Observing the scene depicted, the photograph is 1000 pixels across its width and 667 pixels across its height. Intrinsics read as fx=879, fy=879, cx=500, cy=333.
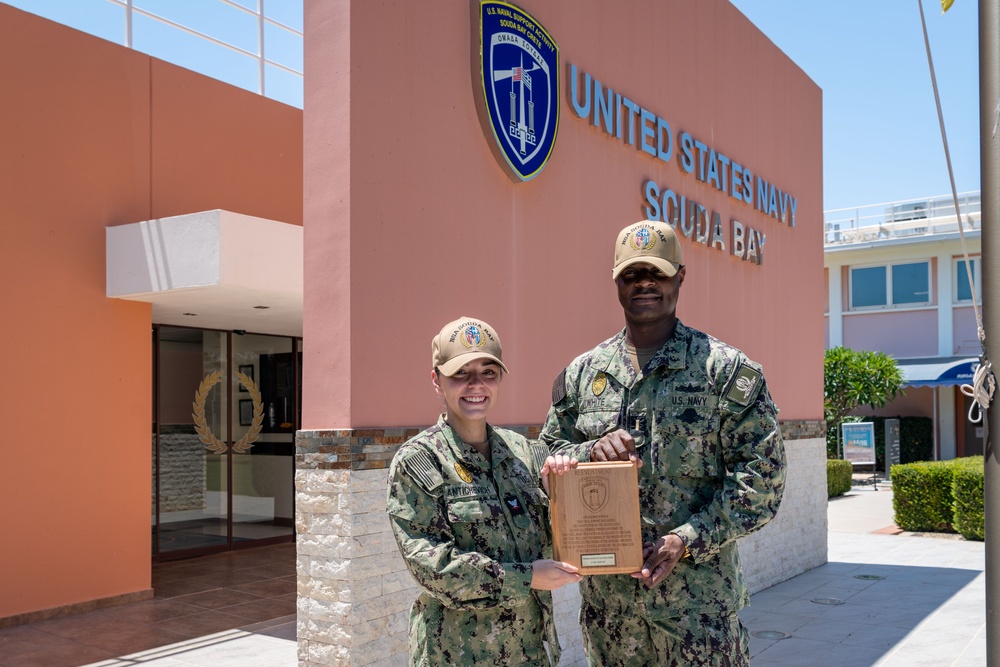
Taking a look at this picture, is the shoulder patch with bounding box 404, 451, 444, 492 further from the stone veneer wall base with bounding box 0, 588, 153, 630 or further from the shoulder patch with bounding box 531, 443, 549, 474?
the stone veneer wall base with bounding box 0, 588, 153, 630

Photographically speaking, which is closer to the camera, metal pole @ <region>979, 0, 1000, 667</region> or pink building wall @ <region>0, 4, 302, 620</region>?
metal pole @ <region>979, 0, 1000, 667</region>

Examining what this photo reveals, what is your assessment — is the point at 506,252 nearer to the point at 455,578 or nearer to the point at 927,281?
the point at 455,578

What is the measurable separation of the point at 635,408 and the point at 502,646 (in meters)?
0.83

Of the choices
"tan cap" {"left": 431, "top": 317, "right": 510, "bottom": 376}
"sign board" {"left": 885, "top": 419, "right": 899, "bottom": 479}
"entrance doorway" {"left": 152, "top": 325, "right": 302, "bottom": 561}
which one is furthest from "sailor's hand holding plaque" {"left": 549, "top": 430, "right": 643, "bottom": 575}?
"sign board" {"left": 885, "top": 419, "right": 899, "bottom": 479}

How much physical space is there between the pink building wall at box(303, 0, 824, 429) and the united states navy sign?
0.09 metres

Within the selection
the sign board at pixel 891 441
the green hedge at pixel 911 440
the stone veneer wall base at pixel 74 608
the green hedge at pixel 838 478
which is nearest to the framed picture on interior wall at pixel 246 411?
the stone veneer wall base at pixel 74 608

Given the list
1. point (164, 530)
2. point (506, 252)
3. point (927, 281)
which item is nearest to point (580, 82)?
point (506, 252)

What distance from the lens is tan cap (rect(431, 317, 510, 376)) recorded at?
2500mm

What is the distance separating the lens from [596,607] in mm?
2805

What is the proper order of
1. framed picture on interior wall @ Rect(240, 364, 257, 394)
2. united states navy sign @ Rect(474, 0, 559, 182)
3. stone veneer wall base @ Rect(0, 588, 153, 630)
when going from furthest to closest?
framed picture on interior wall @ Rect(240, 364, 257, 394), stone veneer wall base @ Rect(0, 588, 153, 630), united states navy sign @ Rect(474, 0, 559, 182)

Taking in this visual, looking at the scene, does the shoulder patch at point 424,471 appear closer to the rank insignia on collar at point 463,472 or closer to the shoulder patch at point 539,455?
the rank insignia on collar at point 463,472

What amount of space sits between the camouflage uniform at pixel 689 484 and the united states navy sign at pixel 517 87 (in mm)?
3015

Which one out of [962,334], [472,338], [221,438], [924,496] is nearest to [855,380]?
[962,334]

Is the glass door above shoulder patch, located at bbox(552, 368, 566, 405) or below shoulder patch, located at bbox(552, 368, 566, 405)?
below
